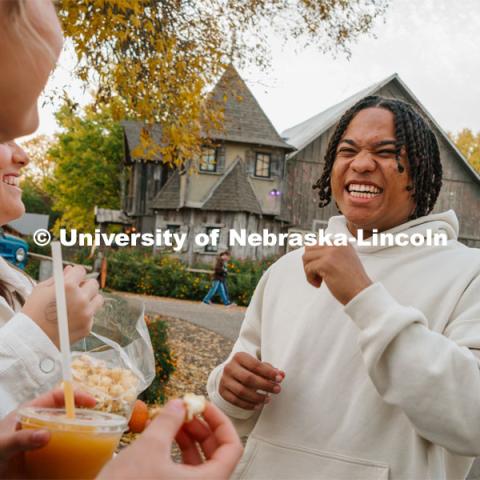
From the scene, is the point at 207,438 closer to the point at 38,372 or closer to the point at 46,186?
the point at 38,372

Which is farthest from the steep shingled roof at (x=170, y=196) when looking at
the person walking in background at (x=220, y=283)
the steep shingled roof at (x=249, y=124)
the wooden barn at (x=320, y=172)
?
the person walking in background at (x=220, y=283)

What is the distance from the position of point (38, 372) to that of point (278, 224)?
23.9 meters

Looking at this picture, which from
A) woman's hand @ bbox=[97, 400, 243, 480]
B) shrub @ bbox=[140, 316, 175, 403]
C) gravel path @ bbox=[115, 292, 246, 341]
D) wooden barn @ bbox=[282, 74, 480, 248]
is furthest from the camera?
wooden barn @ bbox=[282, 74, 480, 248]

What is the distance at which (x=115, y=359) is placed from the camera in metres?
1.62

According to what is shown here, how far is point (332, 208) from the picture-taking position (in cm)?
2541

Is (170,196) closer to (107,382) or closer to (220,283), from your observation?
(220,283)

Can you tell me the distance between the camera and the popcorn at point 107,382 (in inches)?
53.7

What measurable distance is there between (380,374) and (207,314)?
44.2ft

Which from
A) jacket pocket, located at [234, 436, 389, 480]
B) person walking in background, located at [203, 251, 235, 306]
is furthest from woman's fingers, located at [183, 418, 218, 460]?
person walking in background, located at [203, 251, 235, 306]

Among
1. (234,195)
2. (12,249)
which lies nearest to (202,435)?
(12,249)

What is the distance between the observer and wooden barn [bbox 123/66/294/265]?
23.1 metres

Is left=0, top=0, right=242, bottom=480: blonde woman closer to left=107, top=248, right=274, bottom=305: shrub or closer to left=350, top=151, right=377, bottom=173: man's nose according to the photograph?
left=350, top=151, right=377, bottom=173: man's nose

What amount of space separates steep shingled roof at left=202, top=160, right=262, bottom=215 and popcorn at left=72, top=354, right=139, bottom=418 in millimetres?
21291

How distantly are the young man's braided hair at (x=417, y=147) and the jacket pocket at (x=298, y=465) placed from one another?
879mm
